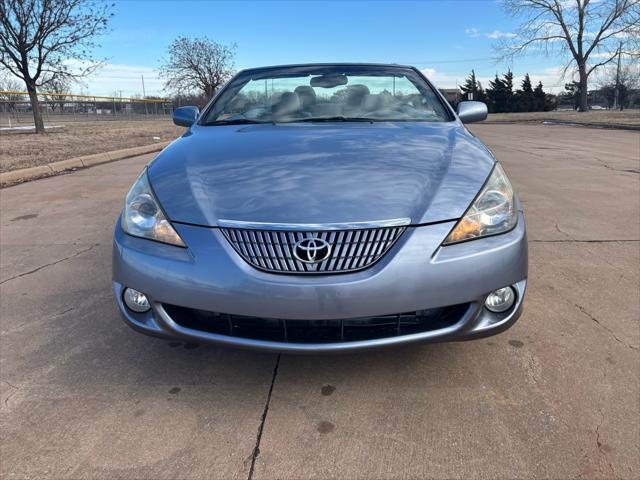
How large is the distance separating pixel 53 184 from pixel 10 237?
128 inches

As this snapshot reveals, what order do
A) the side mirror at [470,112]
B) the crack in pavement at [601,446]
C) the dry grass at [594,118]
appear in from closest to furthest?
1. the crack in pavement at [601,446]
2. the side mirror at [470,112]
3. the dry grass at [594,118]

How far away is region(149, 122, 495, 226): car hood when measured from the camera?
1.91m

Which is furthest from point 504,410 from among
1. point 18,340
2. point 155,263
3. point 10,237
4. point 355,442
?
point 10,237

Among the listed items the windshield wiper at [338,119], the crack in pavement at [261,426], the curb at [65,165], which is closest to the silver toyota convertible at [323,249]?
the crack in pavement at [261,426]

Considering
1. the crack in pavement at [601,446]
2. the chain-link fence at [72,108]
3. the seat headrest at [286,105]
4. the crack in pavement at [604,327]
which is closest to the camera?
the crack in pavement at [601,446]

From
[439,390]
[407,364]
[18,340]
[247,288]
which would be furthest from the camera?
[18,340]

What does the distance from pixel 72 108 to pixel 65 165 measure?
25353 mm

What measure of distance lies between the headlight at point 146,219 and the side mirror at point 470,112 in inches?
87.5

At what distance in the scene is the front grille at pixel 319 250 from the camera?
70.6 inches

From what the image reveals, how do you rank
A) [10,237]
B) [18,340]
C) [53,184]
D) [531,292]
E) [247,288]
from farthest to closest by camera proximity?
[53,184], [10,237], [531,292], [18,340], [247,288]

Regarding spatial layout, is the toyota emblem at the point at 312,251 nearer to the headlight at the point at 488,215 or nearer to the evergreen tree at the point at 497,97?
the headlight at the point at 488,215

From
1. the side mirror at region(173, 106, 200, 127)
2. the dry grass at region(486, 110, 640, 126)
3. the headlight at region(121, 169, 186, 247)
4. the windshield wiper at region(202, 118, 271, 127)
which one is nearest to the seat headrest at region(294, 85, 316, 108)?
the windshield wiper at region(202, 118, 271, 127)

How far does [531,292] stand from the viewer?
122 inches

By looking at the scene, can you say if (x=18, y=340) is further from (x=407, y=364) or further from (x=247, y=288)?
(x=407, y=364)
